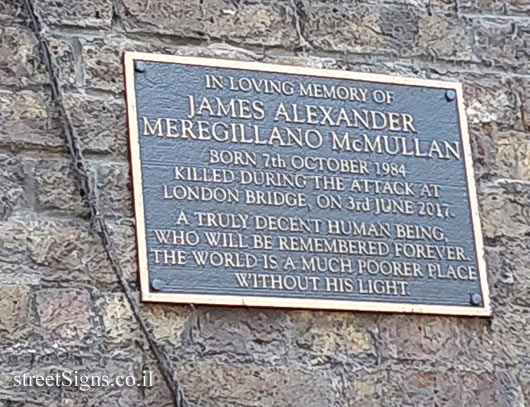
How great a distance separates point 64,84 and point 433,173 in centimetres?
117

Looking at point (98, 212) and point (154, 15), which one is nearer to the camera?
point (98, 212)

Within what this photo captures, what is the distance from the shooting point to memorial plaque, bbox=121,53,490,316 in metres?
4.39

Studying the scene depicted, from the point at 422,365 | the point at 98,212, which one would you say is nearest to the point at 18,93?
the point at 98,212

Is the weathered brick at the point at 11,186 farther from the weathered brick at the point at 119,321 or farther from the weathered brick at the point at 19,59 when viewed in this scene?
the weathered brick at the point at 119,321

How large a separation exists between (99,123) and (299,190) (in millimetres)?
622

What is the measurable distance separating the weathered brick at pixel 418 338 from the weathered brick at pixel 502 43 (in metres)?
0.94

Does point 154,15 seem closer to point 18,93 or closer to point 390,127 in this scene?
point 18,93

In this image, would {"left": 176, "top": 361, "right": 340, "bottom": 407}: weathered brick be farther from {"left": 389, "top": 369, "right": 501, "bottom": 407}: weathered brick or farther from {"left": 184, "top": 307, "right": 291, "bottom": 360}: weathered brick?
{"left": 389, "top": 369, "right": 501, "bottom": 407}: weathered brick

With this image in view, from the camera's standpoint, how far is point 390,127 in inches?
187

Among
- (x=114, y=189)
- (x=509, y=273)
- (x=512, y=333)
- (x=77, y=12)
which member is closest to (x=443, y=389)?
(x=512, y=333)

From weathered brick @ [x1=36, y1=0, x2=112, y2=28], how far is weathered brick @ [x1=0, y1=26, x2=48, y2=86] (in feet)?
0.32

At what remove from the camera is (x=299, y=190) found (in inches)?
179

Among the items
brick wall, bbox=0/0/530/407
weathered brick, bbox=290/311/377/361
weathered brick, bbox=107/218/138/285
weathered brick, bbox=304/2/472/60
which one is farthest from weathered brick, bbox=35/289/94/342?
weathered brick, bbox=304/2/472/60

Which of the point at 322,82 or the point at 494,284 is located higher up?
the point at 322,82
